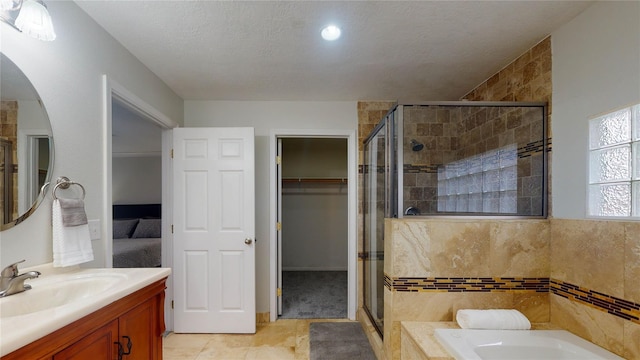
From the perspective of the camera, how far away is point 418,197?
80.0 inches

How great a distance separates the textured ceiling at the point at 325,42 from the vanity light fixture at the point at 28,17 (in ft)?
1.27

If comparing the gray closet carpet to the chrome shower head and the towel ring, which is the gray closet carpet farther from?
the towel ring

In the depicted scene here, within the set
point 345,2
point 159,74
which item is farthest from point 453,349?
point 159,74

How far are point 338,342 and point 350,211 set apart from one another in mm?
1192

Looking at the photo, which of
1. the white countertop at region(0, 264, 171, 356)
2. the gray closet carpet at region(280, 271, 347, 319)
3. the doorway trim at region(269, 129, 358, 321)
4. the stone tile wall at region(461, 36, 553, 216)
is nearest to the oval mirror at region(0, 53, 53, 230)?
the white countertop at region(0, 264, 171, 356)

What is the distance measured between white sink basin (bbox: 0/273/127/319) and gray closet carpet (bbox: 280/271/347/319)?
2018mm

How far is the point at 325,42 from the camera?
184 centimetres

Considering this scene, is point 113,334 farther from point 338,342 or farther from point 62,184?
point 338,342

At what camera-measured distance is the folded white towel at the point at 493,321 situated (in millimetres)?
1686

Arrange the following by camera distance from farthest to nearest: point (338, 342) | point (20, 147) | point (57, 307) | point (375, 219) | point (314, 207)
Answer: point (314, 207) < point (375, 219) < point (338, 342) < point (20, 147) < point (57, 307)

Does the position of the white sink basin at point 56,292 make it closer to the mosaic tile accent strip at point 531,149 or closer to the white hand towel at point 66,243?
the white hand towel at point 66,243

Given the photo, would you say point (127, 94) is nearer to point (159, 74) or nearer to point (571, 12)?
point (159, 74)

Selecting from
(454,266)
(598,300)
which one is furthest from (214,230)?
(598,300)

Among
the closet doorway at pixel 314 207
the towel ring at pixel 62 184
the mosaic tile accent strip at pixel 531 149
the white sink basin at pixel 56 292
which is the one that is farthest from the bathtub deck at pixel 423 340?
the closet doorway at pixel 314 207
